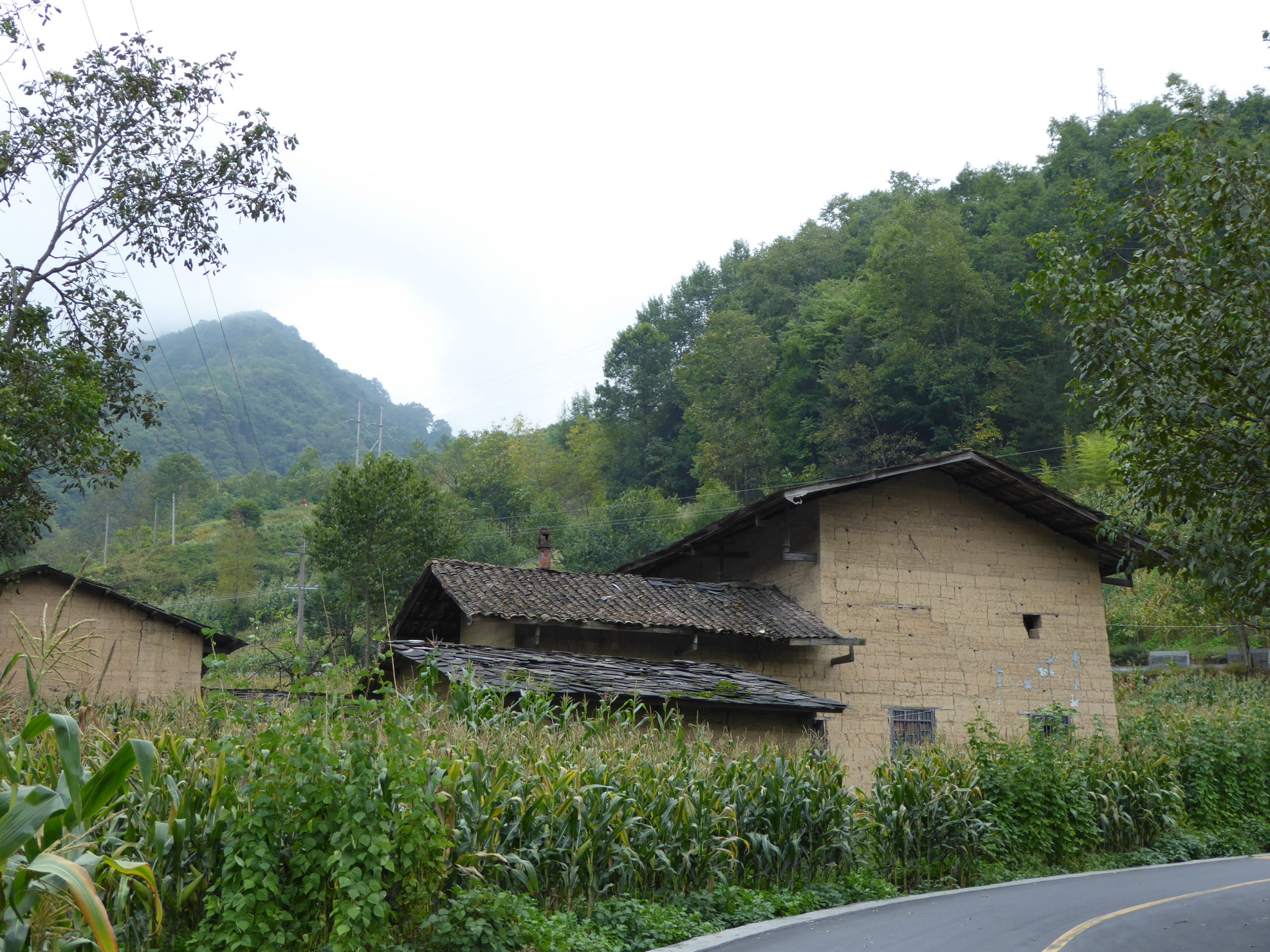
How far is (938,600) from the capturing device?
20.6 metres

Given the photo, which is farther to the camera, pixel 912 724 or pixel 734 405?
pixel 734 405

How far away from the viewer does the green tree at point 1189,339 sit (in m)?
9.88

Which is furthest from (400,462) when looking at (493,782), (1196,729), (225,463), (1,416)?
(225,463)

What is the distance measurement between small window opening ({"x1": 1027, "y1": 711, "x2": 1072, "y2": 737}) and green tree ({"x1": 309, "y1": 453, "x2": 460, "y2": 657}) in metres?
30.1

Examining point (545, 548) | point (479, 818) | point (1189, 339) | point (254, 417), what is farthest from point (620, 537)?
point (254, 417)

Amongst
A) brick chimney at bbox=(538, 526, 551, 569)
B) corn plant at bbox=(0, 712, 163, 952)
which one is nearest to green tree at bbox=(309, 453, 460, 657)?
brick chimney at bbox=(538, 526, 551, 569)

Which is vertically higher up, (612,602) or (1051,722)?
(612,602)

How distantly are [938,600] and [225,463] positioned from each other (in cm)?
11561

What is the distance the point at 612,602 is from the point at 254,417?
12840 cm

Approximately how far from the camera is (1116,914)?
33.9 feet

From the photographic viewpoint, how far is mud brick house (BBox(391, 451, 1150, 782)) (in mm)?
18672

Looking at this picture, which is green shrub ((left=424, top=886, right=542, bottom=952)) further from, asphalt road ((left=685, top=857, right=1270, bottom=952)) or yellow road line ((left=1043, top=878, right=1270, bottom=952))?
yellow road line ((left=1043, top=878, right=1270, bottom=952))

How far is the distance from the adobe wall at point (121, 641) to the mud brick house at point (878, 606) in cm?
625

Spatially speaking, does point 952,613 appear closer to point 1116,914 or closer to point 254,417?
point 1116,914
